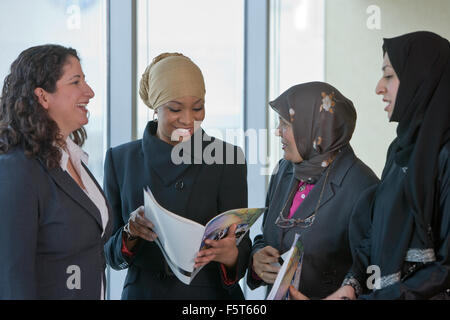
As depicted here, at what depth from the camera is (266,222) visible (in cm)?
231

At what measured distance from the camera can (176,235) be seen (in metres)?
1.81

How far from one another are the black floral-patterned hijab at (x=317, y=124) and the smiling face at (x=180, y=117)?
345 mm

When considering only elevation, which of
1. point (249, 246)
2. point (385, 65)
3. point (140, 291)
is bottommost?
point (140, 291)

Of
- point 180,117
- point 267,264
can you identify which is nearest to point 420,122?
point 267,264

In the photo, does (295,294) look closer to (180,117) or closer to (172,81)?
(180,117)

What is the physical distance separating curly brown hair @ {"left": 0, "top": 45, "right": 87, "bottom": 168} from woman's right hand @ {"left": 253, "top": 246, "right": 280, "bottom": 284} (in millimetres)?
836

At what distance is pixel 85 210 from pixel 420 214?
1019 mm

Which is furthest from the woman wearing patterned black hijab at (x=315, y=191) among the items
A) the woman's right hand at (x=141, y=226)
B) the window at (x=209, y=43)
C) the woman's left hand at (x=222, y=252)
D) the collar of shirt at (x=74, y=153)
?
the window at (x=209, y=43)

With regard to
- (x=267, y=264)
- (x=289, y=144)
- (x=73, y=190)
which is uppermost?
(x=289, y=144)

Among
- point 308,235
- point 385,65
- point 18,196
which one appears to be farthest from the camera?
point 308,235

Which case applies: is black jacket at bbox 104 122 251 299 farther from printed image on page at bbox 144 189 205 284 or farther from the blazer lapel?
the blazer lapel

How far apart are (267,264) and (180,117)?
26.0 inches

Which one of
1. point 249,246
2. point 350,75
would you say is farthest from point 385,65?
point 350,75
